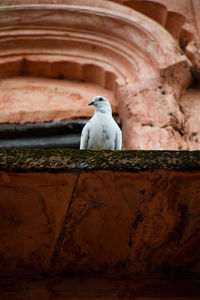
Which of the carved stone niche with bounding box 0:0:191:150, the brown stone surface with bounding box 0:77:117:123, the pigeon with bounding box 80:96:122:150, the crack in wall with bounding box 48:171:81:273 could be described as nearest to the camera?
the crack in wall with bounding box 48:171:81:273

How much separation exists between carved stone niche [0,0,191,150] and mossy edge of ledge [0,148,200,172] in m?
1.69

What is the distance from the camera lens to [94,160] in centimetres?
166

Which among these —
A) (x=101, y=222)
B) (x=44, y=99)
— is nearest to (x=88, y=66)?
(x=44, y=99)

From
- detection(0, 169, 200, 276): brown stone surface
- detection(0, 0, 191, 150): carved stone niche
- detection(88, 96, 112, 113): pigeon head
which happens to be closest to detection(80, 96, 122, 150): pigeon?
detection(88, 96, 112, 113): pigeon head

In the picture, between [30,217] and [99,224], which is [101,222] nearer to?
[99,224]

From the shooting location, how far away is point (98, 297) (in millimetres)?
1768

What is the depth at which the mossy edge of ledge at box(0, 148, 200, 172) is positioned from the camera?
5.31 ft

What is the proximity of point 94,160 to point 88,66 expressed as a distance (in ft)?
10.3

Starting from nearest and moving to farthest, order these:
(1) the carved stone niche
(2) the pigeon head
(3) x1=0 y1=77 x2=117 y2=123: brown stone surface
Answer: (2) the pigeon head, (1) the carved stone niche, (3) x1=0 y1=77 x2=117 y2=123: brown stone surface

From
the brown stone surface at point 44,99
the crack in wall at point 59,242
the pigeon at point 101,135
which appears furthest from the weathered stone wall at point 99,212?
the brown stone surface at point 44,99

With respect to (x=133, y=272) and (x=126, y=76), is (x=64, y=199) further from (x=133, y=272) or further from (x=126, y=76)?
(x=126, y=76)

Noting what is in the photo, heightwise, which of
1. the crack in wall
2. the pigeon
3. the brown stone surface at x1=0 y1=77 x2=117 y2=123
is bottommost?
the crack in wall

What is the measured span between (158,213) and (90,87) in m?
3.00

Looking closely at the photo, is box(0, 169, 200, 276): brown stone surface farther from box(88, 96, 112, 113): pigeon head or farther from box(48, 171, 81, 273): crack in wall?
box(88, 96, 112, 113): pigeon head
